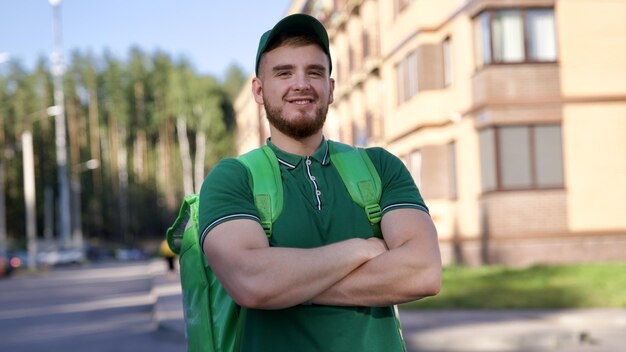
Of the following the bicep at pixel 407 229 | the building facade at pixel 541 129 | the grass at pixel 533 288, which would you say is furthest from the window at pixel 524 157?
the bicep at pixel 407 229

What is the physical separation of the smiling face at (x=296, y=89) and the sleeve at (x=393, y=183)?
0.72ft

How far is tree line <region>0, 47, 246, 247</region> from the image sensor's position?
10544 centimetres

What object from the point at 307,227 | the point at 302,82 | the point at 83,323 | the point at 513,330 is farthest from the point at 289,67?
the point at 83,323

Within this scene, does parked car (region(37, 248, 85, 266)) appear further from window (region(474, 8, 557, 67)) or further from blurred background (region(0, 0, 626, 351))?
window (region(474, 8, 557, 67))

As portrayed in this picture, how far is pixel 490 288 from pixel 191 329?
1806cm

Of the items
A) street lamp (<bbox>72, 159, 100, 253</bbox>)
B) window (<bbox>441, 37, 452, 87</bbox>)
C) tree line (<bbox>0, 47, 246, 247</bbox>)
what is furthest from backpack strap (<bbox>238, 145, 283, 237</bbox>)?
tree line (<bbox>0, 47, 246, 247</bbox>)

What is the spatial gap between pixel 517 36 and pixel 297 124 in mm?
24215

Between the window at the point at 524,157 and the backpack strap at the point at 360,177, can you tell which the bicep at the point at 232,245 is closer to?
the backpack strap at the point at 360,177

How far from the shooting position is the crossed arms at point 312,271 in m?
3.01

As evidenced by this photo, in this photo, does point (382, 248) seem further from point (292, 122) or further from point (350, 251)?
point (292, 122)

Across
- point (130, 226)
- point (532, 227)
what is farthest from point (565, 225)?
point (130, 226)

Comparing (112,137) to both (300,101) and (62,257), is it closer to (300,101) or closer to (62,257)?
(62,257)

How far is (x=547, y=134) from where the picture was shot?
26797 millimetres

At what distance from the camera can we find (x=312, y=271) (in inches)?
118
